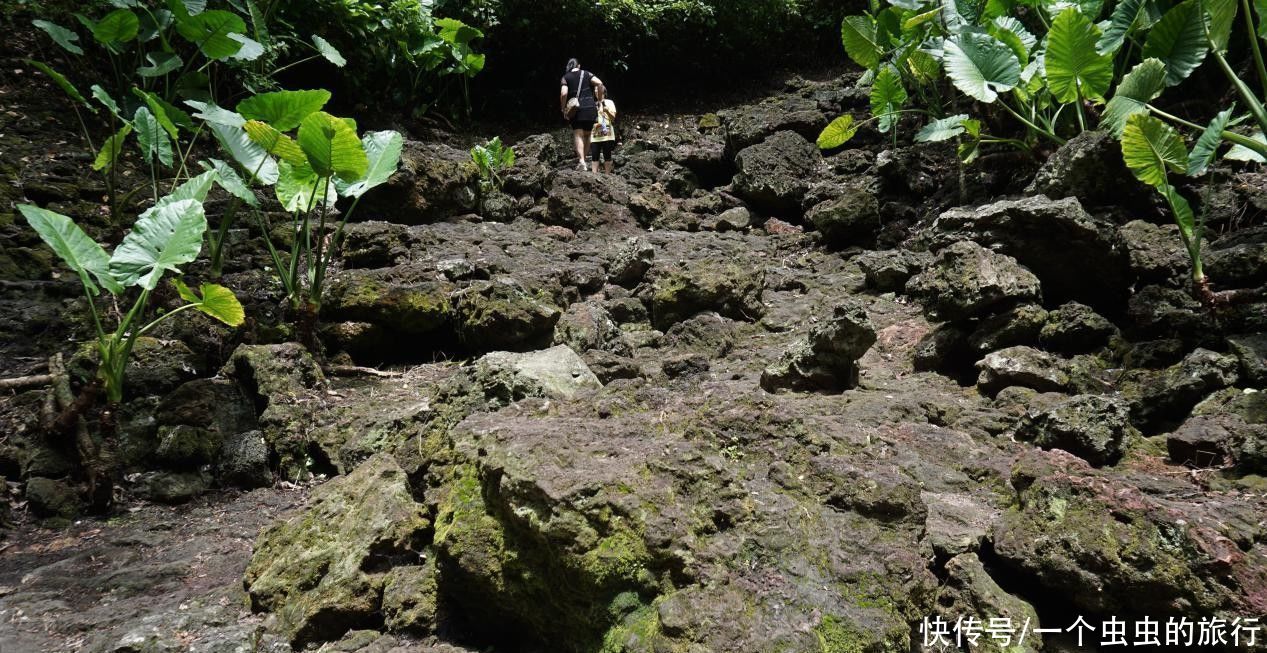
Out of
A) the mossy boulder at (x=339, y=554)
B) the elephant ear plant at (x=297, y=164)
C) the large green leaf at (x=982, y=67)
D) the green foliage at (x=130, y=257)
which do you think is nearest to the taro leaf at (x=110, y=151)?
the elephant ear plant at (x=297, y=164)

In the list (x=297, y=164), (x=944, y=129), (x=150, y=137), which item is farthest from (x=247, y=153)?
(x=944, y=129)

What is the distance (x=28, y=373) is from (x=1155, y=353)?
21.0ft

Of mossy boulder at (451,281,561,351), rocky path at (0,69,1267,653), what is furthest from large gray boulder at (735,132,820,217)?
mossy boulder at (451,281,561,351)

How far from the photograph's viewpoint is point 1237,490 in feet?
8.88

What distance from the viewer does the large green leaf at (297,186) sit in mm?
4531

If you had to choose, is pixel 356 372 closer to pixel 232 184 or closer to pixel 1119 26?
pixel 232 184

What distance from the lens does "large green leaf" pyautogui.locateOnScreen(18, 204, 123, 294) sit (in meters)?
3.38

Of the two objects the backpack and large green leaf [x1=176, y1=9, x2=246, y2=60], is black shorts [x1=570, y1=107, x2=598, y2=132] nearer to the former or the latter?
the backpack

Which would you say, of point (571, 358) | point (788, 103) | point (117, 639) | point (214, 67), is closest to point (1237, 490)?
point (571, 358)

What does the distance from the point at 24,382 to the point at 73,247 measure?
1002 mm

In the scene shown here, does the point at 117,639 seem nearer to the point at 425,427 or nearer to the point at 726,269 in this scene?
the point at 425,427

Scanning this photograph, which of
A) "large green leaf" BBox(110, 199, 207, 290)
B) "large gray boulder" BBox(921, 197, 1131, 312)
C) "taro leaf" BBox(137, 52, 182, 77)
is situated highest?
"taro leaf" BBox(137, 52, 182, 77)

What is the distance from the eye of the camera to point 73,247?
3.44 m

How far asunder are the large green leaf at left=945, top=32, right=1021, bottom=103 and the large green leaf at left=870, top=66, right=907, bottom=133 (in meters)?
1.61
